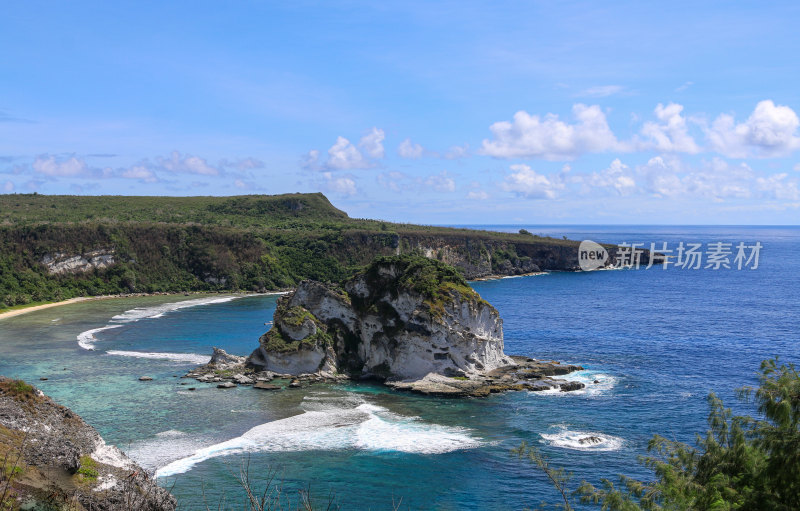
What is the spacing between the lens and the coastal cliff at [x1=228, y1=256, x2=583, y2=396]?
61312mm

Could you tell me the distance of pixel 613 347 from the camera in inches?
3044

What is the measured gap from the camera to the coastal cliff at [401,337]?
201ft

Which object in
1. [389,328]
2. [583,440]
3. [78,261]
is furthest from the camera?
[78,261]

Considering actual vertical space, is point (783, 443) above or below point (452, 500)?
above

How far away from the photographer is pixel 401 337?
206ft

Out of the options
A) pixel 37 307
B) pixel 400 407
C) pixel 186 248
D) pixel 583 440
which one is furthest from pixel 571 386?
pixel 186 248

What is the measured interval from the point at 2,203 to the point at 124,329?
12449cm

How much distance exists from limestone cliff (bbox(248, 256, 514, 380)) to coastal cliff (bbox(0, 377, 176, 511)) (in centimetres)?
3623

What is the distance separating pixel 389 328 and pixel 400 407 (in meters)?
11.4

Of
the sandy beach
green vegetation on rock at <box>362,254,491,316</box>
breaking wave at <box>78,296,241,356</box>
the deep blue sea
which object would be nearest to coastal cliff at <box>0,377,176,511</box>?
the deep blue sea

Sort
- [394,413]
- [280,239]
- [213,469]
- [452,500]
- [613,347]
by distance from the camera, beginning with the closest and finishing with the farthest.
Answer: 1. [452,500]
2. [213,469]
3. [394,413]
4. [613,347]
5. [280,239]

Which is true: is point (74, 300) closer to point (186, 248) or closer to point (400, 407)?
point (186, 248)

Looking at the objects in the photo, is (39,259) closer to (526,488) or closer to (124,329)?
(124,329)

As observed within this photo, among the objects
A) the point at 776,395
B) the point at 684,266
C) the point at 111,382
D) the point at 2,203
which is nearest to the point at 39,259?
the point at 2,203
